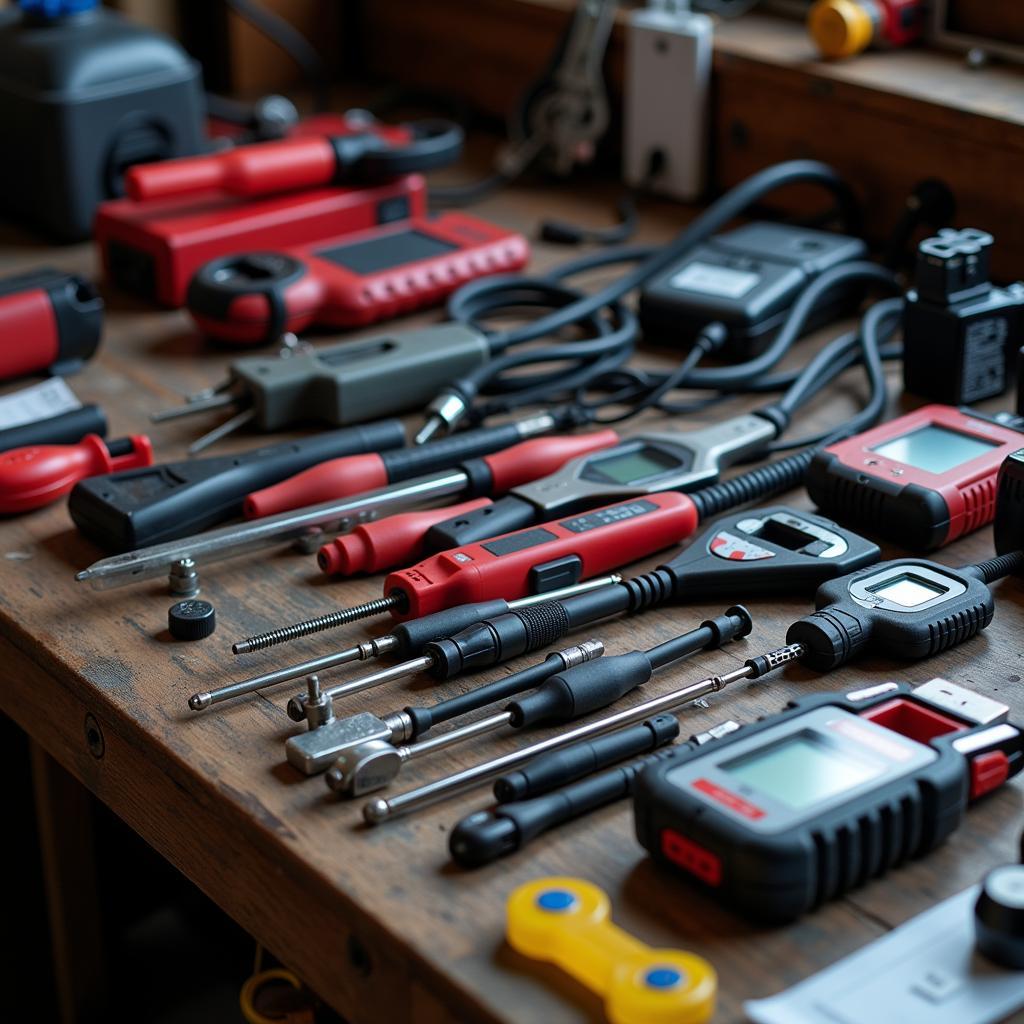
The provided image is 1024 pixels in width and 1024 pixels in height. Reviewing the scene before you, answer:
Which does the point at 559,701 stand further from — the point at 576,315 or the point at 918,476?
the point at 576,315

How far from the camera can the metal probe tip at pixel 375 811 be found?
0.69 m

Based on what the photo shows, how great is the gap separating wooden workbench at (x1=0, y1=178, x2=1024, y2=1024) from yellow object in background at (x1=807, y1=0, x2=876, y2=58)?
597 mm

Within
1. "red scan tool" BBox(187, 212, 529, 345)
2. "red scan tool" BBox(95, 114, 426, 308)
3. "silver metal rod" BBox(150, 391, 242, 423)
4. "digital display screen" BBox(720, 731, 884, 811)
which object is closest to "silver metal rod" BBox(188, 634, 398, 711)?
"digital display screen" BBox(720, 731, 884, 811)

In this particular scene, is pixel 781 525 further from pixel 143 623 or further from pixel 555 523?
pixel 143 623

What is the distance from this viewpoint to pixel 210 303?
46.7 inches

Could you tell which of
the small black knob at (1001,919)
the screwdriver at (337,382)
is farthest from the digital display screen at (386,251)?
the small black knob at (1001,919)

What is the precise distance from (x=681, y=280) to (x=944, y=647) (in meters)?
0.50

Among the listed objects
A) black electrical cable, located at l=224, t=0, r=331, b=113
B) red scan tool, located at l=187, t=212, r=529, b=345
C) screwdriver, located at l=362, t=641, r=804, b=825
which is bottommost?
screwdriver, located at l=362, t=641, r=804, b=825

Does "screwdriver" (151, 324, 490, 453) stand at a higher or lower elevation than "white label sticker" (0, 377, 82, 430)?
higher

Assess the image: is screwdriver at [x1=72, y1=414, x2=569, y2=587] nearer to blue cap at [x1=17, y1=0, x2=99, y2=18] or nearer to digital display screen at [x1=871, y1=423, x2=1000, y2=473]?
digital display screen at [x1=871, y1=423, x2=1000, y2=473]

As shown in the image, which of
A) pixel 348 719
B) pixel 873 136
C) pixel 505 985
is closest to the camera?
pixel 505 985

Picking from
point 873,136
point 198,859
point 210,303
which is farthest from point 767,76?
point 198,859

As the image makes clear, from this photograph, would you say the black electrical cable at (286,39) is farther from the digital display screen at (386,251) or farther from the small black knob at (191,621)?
the small black knob at (191,621)

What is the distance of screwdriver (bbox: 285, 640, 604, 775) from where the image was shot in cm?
73
